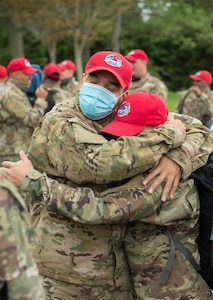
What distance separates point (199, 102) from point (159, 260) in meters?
7.72

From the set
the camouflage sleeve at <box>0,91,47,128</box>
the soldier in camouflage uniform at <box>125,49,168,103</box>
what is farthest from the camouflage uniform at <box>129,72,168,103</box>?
the camouflage sleeve at <box>0,91,47,128</box>

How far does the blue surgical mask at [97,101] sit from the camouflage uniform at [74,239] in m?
0.05

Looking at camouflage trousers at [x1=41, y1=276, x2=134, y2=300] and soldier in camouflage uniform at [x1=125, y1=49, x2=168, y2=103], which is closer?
camouflage trousers at [x1=41, y1=276, x2=134, y2=300]

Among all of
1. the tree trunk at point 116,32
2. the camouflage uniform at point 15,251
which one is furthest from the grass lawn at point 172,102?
the camouflage uniform at point 15,251

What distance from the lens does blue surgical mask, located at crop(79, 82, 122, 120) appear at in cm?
277

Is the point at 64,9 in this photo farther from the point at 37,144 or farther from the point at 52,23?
the point at 37,144

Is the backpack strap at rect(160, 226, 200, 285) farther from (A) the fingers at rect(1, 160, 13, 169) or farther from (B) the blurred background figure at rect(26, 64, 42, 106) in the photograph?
(B) the blurred background figure at rect(26, 64, 42, 106)

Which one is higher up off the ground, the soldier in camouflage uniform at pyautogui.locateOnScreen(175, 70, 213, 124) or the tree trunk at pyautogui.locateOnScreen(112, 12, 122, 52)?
the soldier in camouflage uniform at pyautogui.locateOnScreen(175, 70, 213, 124)

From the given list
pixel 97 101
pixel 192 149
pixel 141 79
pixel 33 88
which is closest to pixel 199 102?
pixel 141 79

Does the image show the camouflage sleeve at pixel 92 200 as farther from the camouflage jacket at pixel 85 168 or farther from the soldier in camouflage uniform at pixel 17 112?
the soldier in camouflage uniform at pixel 17 112

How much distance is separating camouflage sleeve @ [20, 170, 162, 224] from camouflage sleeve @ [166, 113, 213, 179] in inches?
7.4

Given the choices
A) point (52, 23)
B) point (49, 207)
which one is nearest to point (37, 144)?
point (49, 207)

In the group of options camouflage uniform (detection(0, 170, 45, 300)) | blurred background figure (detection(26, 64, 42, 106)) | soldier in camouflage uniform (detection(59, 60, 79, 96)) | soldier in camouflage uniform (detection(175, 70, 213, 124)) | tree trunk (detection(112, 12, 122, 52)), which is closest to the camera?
camouflage uniform (detection(0, 170, 45, 300))

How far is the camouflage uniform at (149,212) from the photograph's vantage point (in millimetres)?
2654
